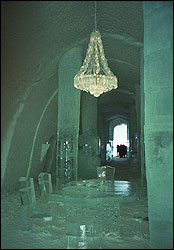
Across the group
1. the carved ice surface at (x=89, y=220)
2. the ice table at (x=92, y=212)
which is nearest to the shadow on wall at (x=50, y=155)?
the ice table at (x=92, y=212)

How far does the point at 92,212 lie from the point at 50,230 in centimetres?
117

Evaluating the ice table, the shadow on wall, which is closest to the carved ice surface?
the ice table

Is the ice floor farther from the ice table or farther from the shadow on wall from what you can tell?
the shadow on wall

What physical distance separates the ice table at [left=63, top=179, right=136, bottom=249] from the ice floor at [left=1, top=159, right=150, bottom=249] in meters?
0.11

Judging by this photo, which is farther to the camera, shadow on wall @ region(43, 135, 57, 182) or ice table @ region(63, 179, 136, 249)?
shadow on wall @ region(43, 135, 57, 182)

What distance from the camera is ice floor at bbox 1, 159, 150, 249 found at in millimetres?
3831

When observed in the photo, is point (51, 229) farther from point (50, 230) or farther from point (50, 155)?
point (50, 155)

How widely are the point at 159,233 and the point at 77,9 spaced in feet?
14.3

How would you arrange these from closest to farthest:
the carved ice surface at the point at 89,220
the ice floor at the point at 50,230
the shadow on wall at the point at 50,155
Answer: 1. the ice floor at the point at 50,230
2. the carved ice surface at the point at 89,220
3. the shadow on wall at the point at 50,155

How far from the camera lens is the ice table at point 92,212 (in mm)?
3980

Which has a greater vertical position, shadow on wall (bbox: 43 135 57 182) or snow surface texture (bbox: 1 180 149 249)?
shadow on wall (bbox: 43 135 57 182)

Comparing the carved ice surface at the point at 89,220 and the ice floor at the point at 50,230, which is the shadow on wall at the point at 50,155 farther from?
the carved ice surface at the point at 89,220

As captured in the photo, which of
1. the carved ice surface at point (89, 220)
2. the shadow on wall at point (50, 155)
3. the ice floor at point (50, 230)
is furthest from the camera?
the shadow on wall at point (50, 155)

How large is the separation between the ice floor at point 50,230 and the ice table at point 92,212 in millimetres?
110
